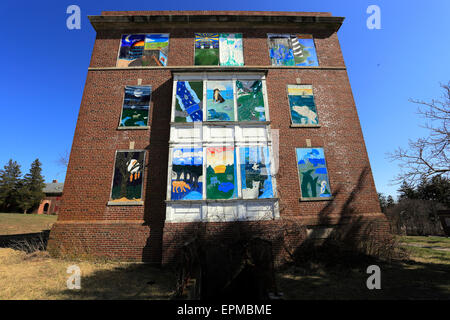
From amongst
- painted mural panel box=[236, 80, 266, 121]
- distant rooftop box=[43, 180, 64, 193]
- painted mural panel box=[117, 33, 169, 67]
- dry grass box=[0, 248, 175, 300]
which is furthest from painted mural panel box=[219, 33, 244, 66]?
distant rooftop box=[43, 180, 64, 193]

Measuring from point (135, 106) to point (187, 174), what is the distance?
17.6 ft

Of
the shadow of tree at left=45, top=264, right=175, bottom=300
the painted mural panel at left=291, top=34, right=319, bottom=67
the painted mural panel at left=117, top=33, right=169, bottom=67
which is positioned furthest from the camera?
the painted mural panel at left=291, top=34, right=319, bottom=67

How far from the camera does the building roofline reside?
1277 centimetres

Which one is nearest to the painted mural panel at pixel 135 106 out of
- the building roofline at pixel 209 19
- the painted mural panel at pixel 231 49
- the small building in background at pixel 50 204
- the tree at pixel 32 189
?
the building roofline at pixel 209 19

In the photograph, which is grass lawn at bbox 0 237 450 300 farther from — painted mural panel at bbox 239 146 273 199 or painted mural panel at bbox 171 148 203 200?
painted mural panel at bbox 239 146 273 199

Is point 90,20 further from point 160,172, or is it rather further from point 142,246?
point 142,246

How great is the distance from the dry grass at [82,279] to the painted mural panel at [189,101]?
6851 mm

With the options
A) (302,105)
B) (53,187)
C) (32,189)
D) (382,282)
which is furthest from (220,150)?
(53,187)

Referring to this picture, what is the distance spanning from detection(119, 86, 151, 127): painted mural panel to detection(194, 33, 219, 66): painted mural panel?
146 inches

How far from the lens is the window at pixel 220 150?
8.70 metres

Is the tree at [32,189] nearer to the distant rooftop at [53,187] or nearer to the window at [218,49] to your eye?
the distant rooftop at [53,187]

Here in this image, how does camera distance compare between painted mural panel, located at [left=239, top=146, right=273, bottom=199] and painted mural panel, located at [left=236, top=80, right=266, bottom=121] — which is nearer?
painted mural panel, located at [left=239, top=146, right=273, bottom=199]

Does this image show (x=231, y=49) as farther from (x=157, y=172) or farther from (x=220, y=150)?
(x=157, y=172)
